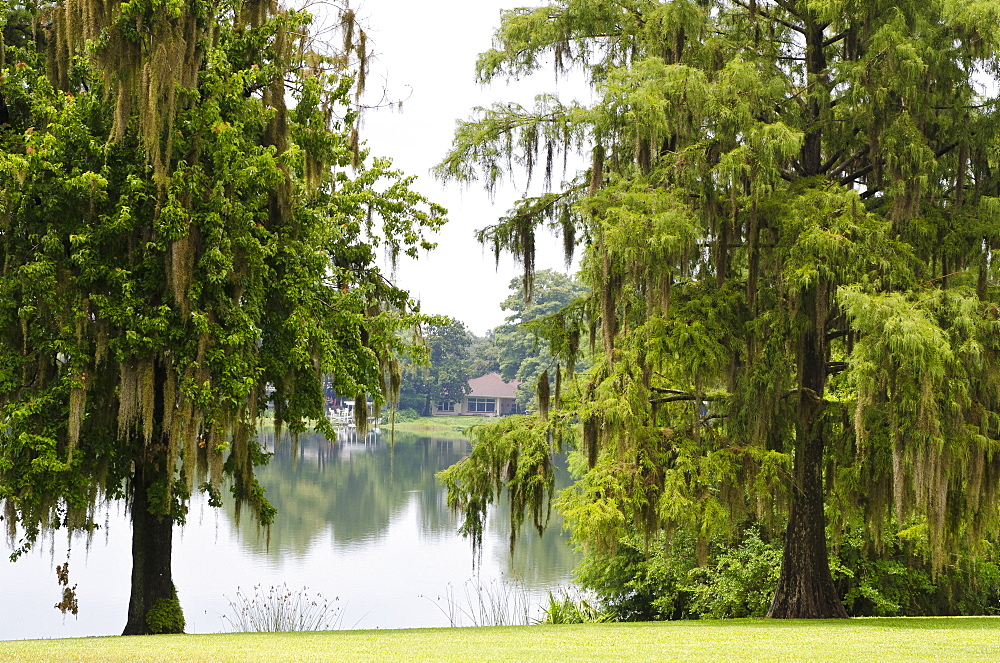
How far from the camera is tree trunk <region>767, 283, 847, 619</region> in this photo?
438 inches

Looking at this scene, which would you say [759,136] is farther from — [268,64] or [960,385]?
[268,64]

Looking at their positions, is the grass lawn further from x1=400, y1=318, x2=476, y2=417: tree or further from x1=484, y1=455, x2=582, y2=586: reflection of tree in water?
x1=400, y1=318, x2=476, y2=417: tree

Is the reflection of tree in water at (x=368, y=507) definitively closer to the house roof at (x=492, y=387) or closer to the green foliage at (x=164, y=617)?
the green foliage at (x=164, y=617)

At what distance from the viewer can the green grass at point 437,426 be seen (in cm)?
7106

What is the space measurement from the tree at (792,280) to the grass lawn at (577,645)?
1.05 metres

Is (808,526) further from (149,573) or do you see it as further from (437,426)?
(437,426)

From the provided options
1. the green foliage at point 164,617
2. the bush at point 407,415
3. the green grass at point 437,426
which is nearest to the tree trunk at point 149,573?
the green foliage at point 164,617

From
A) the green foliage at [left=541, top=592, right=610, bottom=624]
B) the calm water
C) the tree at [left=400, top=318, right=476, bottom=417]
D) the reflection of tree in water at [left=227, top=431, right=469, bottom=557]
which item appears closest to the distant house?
the tree at [left=400, top=318, right=476, bottom=417]

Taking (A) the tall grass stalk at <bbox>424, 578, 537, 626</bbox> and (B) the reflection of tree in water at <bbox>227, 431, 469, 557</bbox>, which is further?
(B) the reflection of tree in water at <bbox>227, 431, 469, 557</bbox>

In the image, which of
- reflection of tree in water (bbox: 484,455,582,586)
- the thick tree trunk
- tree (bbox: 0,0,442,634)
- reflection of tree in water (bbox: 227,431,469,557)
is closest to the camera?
tree (bbox: 0,0,442,634)

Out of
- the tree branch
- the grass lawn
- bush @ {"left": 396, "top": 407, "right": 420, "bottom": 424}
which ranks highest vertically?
the tree branch

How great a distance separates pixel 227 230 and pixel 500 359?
232 feet

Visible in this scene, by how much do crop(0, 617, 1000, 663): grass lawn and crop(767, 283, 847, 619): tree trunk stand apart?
1248 millimetres

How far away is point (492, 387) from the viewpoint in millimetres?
81188
